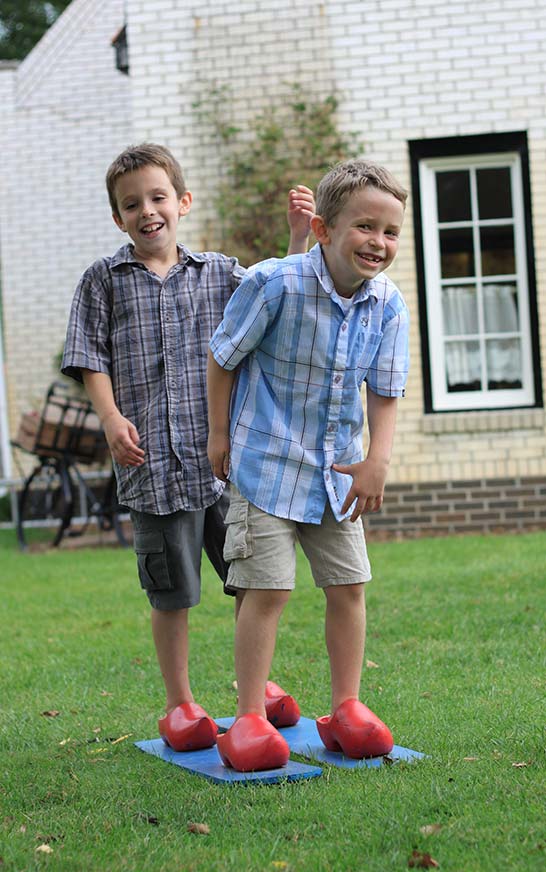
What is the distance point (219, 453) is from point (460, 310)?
670cm

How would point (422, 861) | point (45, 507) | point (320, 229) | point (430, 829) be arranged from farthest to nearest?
point (45, 507), point (320, 229), point (430, 829), point (422, 861)

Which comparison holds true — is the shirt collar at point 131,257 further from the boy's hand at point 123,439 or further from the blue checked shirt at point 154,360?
the boy's hand at point 123,439

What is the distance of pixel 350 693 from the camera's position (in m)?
3.61

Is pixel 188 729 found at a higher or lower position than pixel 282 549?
lower

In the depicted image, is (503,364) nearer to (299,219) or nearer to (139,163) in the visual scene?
(299,219)

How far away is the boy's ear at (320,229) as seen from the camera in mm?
3492

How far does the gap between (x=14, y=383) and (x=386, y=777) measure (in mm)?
12989

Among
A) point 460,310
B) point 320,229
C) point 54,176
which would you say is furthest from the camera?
point 54,176

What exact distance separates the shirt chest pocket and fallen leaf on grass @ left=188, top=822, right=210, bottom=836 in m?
1.29

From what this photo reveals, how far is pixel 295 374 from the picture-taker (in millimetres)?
3467

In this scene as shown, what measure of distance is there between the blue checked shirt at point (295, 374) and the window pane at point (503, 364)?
6556mm

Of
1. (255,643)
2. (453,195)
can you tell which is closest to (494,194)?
(453,195)

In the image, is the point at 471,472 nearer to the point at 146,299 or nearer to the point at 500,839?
the point at 146,299

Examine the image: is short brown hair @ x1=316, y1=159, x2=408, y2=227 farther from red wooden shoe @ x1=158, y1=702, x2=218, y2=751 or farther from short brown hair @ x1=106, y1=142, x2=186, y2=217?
red wooden shoe @ x1=158, y1=702, x2=218, y2=751
